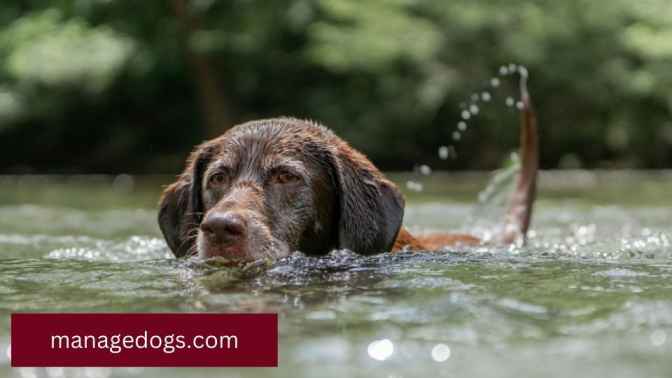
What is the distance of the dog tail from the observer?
711 cm

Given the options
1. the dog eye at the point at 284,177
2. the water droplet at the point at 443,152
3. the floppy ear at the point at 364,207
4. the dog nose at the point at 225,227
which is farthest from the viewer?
the water droplet at the point at 443,152

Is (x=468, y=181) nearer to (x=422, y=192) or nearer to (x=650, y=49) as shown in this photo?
(x=422, y=192)

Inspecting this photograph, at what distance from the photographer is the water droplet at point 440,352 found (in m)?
2.95

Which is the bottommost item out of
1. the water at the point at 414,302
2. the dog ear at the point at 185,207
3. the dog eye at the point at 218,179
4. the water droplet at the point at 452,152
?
the water droplet at the point at 452,152

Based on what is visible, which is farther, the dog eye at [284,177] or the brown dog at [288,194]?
the dog eye at [284,177]

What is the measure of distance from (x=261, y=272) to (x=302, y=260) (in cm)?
43

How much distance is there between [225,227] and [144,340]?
145 centimetres

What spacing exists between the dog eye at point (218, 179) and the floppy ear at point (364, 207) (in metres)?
0.65

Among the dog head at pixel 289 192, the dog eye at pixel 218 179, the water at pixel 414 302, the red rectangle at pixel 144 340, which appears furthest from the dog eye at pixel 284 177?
the red rectangle at pixel 144 340

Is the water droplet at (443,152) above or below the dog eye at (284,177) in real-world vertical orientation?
below

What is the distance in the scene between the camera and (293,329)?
3.35 m

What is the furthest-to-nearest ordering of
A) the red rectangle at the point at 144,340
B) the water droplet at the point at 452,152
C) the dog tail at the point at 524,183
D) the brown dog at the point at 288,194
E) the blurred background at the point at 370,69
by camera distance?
the water droplet at the point at 452,152 → the blurred background at the point at 370,69 → the dog tail at the point at 524,183 → the brown dog at the point at 288,194 → the red rectangle at the point at 144,340

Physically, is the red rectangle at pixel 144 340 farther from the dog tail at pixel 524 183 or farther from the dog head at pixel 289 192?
the dog tail at pixel 524 183

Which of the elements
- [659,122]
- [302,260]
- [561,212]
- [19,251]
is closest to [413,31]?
[659,122]
